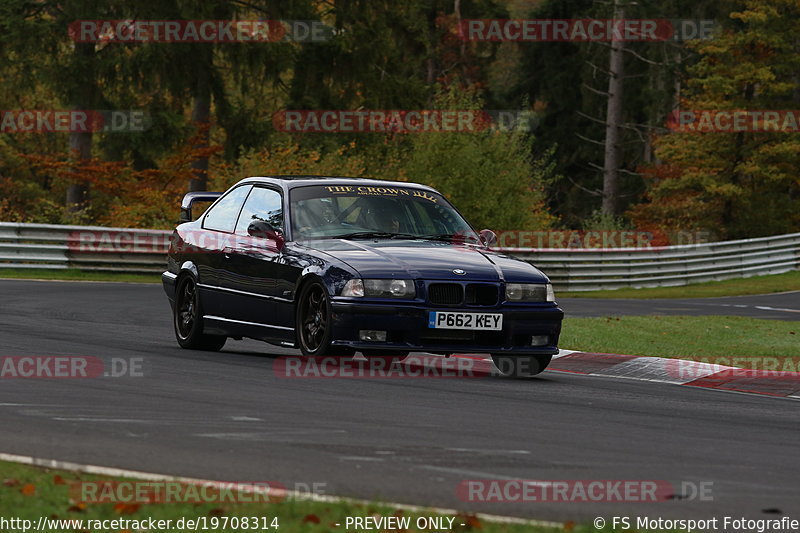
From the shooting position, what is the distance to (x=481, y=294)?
37.3 ft

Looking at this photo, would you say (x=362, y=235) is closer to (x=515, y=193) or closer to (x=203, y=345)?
(x=203, y=345)

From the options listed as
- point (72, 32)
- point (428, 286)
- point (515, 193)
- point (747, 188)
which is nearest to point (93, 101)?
point (72, 32)

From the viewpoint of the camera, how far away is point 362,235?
12242mm

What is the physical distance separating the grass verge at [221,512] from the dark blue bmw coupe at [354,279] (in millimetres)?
5332

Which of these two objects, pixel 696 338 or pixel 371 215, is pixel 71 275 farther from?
pixel 371 215

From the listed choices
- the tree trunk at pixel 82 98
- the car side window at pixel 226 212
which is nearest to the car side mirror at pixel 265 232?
the car side window at pixel 226 212

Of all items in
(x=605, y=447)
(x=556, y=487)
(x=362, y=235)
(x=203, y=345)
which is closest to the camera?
(x=556, y=487)

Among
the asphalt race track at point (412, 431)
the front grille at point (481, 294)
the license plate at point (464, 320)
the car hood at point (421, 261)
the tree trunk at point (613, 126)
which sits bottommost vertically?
the asphalt race track at point (412, 431)

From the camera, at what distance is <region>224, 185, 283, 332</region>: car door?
1223 centimetres

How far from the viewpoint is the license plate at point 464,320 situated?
36.6 feet

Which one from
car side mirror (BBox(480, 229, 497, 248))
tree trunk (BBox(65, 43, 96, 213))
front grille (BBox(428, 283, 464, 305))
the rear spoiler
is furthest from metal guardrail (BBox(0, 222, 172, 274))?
front grille (BBox(428, 283, 464, 305))

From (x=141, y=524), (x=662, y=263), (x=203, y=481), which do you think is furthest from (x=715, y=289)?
(x=141, y=524)

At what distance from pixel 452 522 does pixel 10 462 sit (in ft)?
7.80

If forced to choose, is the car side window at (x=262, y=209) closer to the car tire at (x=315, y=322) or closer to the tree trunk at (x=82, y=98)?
the car tire at (x=315, y=322)
